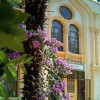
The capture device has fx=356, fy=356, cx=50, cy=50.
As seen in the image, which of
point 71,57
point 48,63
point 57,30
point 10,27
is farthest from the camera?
point 71,57

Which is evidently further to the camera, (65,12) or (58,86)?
(65,12)

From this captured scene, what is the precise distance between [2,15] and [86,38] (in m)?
19.1

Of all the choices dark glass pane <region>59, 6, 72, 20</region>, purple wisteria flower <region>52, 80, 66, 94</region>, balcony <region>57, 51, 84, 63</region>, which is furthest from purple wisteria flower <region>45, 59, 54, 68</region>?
dark glass pane <region>59, 6, 72, 20</region>

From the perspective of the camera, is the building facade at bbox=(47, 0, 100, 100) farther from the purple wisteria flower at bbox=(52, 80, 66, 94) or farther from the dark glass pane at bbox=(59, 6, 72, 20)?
the purple wisteria flower at bbox=(52, 80, 66, 94)

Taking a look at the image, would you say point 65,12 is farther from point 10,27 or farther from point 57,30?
point 10,27

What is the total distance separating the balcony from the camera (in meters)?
18.0

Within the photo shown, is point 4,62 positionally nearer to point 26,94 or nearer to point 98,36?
point 26,94

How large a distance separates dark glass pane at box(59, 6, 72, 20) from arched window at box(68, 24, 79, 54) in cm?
51

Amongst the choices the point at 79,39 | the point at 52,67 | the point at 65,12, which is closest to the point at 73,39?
the point at 79,39

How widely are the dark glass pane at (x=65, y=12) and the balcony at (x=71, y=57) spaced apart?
6.63 ft

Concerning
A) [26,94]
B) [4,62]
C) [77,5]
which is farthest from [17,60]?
[77,5]

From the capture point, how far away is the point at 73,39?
61.6 feet

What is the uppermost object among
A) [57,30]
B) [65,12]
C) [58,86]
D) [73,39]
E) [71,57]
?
[65,12]

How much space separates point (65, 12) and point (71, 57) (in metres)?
2.45
